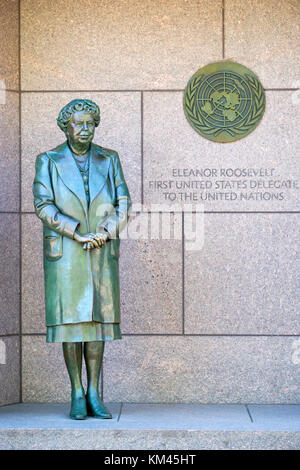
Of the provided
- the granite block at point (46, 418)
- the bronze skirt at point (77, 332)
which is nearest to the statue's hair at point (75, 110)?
the bronze skirt at point (77, 332)

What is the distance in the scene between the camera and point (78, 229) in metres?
5.93

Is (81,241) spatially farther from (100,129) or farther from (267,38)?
(267,38)

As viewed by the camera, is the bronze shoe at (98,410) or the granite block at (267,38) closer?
the bronze shoe at (98,410)

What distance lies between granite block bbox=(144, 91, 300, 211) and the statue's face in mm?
1227

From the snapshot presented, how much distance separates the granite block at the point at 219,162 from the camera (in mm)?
7062

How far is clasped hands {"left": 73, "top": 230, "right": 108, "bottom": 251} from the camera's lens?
19.1ft

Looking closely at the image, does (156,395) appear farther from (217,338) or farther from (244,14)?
(244,14)

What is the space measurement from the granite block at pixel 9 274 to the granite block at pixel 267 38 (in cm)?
255

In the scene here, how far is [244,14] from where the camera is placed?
23.3 ft

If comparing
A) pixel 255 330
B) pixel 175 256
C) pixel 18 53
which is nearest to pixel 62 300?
pixel 175 256

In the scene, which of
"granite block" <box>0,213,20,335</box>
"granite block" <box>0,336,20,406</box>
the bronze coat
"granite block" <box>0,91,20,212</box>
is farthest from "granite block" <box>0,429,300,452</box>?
"granite block" <box>0,91,20,212</box>

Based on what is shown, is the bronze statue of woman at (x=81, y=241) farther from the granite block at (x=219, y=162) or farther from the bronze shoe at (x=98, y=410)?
the granite block at (x=219, y=162)

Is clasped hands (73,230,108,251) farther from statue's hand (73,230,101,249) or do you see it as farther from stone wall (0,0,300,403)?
stone wall (0,0,300,403)
